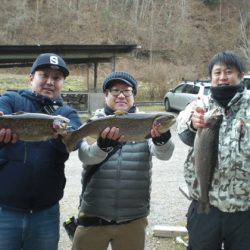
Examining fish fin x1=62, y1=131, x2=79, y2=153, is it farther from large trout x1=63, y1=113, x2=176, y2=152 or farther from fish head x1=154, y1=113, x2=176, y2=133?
fish head x1=154, y1=113, x2=176, y2=133

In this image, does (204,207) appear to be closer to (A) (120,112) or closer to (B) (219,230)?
(B) (219,230)

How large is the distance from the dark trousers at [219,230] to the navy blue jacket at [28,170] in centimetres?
132

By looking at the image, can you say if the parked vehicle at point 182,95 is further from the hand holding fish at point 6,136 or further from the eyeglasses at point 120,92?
the hand holding fish at point 6,136

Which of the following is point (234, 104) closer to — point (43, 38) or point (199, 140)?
point (199, 140)

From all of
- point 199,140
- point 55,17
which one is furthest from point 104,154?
point 55,17

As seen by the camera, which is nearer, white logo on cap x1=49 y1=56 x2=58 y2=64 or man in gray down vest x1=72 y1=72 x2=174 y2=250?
white logo on cap x1=49 y1=56 x2=58 y2=64

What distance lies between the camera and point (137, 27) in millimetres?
69500

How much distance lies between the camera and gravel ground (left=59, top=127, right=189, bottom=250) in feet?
21.9

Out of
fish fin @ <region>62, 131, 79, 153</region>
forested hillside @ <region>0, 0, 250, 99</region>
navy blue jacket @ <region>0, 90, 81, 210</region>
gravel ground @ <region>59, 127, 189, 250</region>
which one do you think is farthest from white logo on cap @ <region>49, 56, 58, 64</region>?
forested hillside @ <region>0, 0, 250, 99</region>

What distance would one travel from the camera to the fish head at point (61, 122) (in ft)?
12.5

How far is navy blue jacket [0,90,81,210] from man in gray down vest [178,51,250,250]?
1.27m

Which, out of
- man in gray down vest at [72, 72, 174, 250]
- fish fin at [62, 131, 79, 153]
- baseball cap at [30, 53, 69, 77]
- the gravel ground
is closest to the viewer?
fish fin at [62, 131, 79, 153]

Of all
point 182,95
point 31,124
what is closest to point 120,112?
point 31,124

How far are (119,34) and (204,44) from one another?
521 inches
